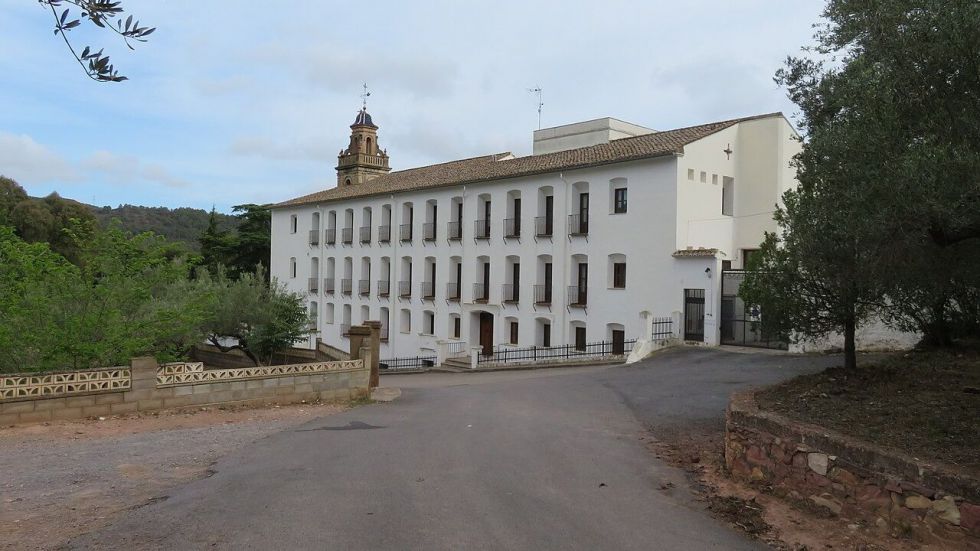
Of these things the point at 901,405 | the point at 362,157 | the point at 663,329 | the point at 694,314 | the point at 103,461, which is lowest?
the point at 103,461

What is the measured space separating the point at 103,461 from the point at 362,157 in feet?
161

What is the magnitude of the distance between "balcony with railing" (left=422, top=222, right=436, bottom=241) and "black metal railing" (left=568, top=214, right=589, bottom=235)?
9.72 metres

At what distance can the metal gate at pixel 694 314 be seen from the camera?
2602cm

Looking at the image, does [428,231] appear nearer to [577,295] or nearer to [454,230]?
[454,230]

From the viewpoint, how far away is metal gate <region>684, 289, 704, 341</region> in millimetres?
26016

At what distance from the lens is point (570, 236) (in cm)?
3052

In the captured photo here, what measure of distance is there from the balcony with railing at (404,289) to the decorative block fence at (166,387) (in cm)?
2324

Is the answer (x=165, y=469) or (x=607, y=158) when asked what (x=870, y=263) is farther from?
(x=607, y=158)

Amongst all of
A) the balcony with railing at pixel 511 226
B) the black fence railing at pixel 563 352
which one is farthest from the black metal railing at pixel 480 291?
the black fence railing at pixel 563 352

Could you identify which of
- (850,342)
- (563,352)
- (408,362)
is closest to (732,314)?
(563,352)

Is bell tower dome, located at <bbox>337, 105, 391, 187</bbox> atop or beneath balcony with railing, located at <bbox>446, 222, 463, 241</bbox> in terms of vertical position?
atop

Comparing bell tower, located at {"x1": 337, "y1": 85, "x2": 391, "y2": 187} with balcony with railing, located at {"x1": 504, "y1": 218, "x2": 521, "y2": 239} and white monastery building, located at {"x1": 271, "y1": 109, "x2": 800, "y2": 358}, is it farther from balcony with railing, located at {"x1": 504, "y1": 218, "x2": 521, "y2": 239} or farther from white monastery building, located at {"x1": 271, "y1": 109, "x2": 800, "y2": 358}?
balcony with railing, located at {"x1": 504, "y1": 218, "x2": 521, "y2": 239}

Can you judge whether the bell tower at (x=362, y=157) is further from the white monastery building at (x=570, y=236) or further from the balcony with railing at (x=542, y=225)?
the balcony with railing at (x=542, y=225)

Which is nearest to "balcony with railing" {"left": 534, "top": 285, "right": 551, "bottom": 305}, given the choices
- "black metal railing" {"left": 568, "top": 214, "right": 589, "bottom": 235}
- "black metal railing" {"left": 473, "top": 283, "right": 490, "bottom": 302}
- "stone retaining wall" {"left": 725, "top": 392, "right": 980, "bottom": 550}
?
"black metal railing" {"left": 568, "top": 214, "right": 589, "bottom": 235}
